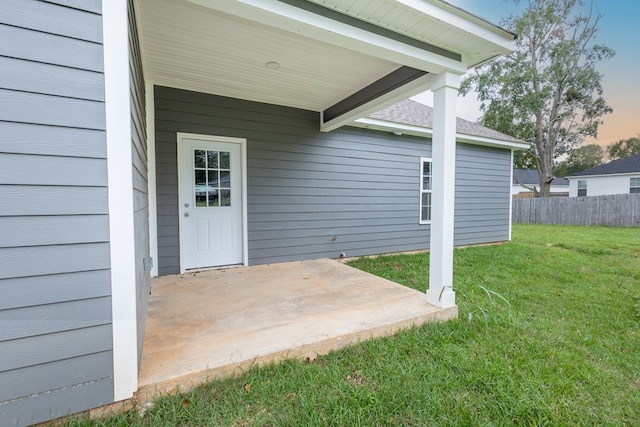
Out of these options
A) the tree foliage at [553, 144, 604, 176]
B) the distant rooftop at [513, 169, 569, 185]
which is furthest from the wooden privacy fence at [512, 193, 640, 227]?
the tree foliage at [553, 144, 604, 176]

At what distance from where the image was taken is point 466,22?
2.38 m

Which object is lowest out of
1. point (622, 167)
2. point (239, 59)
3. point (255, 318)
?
point (255, 318)

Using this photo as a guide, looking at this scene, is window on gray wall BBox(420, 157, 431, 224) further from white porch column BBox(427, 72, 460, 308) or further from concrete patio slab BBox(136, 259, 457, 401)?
white porch column BBox(427, 72, 460, 308)

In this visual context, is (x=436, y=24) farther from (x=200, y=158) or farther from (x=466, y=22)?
(x=200, y=158)

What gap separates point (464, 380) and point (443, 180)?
64.1 inches

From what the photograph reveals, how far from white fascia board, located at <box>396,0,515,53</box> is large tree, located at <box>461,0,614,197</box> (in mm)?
16374

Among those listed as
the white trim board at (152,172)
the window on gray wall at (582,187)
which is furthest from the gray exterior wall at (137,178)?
the window on gray wall at (582,187)

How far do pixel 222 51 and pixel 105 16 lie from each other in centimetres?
166

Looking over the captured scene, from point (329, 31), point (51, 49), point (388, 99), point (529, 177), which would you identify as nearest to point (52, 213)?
point (51, 49)

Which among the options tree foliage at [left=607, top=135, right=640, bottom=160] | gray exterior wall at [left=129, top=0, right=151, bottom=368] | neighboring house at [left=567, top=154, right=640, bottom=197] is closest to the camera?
gray exterior wall at [left=129, top=0, right=151, bottom=368]

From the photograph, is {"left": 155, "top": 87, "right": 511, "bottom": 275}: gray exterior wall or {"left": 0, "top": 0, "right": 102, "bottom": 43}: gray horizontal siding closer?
{"left": 0, "top": 0, "right": 102, "bottom": 43}: gray horizontal siding

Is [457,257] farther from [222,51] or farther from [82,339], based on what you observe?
[82,339]

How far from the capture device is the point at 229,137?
162 inches

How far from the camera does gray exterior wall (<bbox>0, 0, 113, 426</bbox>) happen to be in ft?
3.84
